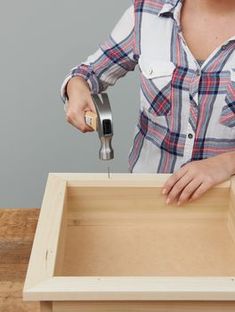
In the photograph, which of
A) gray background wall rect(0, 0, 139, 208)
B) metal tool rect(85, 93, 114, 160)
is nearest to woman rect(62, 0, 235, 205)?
metal tool rect(85, 93, 114, 160)

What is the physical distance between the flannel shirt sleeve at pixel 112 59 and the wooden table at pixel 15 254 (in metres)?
0.30

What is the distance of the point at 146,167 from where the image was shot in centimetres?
130

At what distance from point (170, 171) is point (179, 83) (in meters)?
0.21

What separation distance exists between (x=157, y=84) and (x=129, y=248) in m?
0.41

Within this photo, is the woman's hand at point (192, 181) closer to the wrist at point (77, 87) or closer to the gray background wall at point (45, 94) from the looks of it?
the wrist at point (77, 87)

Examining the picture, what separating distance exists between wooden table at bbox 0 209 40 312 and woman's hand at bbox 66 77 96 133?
0.23 metres

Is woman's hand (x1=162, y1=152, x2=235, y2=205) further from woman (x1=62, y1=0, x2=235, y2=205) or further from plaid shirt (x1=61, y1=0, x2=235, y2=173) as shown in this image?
plaid shirt (x1=61, y1=0, x2=235, y2=173)

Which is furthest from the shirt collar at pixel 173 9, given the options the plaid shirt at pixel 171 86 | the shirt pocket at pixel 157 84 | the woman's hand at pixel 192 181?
the woman's hand at pixel 192 181

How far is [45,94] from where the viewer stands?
2037 mm

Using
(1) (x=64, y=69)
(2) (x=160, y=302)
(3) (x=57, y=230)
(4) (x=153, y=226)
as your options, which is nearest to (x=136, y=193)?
(4) (x=153, y=226)

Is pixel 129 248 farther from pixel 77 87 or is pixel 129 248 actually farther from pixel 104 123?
pixel 77 87

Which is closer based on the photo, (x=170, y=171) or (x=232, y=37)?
(x=232, y=37)

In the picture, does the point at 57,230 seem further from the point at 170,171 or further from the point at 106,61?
the point at 106,61

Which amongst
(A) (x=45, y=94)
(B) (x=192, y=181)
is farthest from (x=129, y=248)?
Result: (A) (x=45, y=94)
